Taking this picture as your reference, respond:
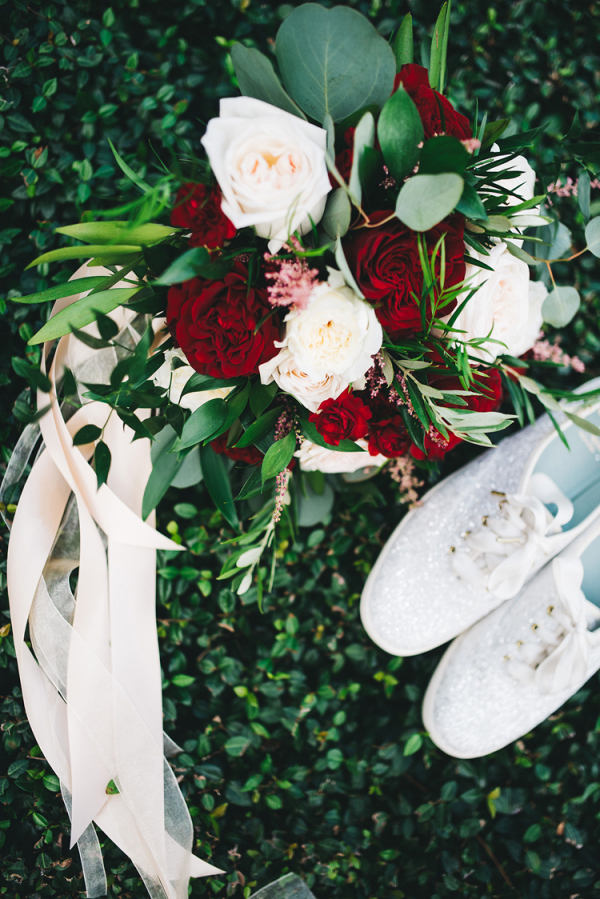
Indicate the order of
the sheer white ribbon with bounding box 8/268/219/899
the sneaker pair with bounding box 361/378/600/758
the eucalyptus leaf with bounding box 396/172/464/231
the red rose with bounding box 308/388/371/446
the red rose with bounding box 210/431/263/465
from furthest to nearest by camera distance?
the sneaker pair with bounding box 361/378/600/758 → the sheer white ribbon with bounding box 8/268/219/899 → the red rose with bounding box 210/431/263/465 → the red rose with bounding box 308/388/371/446 → the eucalyptus leaf with bounding box 396/172/464/231

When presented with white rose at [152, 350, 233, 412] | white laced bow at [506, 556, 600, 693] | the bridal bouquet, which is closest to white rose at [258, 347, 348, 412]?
the bridal bouquet

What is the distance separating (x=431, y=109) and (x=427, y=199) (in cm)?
14

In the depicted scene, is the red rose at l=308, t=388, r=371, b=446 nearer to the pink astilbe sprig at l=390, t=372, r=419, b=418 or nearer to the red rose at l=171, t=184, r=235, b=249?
the pink astilbe sprig at l=390, t=372, r=419, b=418

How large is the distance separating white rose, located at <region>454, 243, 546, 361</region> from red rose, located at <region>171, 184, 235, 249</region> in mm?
239

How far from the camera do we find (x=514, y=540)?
0.89 m

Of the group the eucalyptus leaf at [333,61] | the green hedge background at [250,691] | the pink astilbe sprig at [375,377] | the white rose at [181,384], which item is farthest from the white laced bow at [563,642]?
the eucalyptus leaf at [333,61]

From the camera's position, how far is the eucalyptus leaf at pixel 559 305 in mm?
697

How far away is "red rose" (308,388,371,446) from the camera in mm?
531

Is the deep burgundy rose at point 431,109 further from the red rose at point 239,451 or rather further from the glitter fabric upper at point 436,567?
the glitter fabric upper at point 436,567

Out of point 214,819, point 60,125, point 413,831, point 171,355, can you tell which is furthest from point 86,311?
point 413,831

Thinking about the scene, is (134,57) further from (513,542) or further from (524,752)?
(524,752)

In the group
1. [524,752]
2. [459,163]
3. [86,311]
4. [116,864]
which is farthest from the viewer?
[524,752]

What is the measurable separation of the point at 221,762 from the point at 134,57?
1198mm

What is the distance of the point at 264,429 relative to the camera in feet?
1.97
